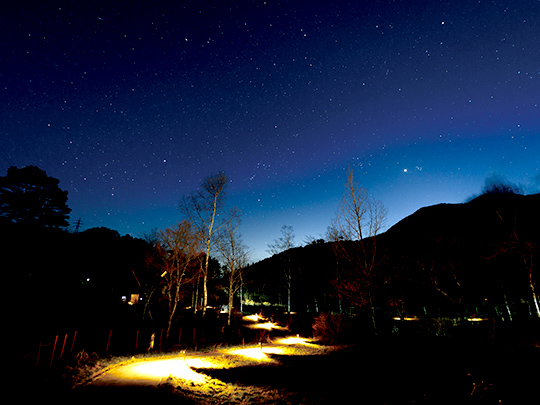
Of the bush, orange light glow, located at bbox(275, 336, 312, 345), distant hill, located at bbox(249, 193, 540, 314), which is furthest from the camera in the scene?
distant hill, located at bbox(249, 193, 540, 314)

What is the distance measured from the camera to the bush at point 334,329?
15781 millimetres

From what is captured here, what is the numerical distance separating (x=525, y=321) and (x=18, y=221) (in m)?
41.4

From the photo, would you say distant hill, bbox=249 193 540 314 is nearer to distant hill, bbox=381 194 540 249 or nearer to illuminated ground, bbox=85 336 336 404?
distant hill, bbox=381 194 540 249

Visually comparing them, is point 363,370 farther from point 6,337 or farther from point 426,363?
point 6,337

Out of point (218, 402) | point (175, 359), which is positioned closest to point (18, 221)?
point (175, 359)

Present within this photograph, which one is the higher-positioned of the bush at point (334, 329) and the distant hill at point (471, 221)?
the distant hill at point (471, 221)

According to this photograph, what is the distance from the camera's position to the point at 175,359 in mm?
11617

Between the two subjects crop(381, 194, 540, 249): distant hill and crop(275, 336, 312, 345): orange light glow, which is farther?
crop(381, 194, 540, 249): distant hill

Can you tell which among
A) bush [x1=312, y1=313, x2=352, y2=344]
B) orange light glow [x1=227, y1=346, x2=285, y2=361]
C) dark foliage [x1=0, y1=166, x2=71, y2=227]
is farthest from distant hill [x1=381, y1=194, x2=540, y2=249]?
dark foliage [x1=0, y1=166, x2=71, y2=227]

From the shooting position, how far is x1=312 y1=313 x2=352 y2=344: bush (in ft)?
51.8

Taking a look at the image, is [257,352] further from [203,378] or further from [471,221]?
[471,221]

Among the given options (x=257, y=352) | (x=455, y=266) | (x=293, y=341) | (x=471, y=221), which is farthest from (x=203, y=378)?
(x=471, y=221)

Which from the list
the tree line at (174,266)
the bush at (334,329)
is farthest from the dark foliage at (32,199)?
the bush at (334,329)

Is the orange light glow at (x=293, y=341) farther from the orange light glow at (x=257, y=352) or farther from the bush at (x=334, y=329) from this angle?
the orange light glow at (x=257, y=352)
